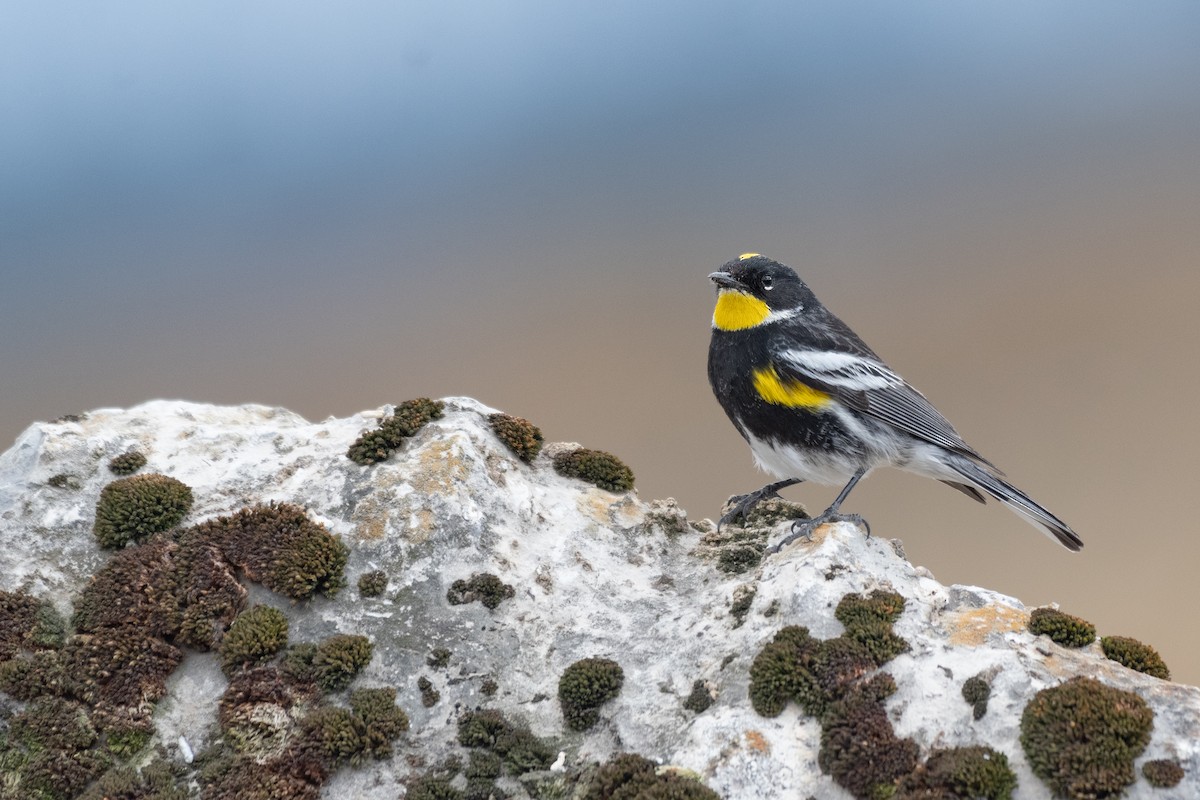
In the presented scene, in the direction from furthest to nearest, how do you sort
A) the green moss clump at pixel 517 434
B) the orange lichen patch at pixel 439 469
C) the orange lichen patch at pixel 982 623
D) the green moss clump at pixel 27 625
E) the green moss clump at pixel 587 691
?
the green moss clump at pixel 517 434, the orange lichen patch at pixel 439 469, the green moss clump at pixel 27 625, the green moss clump at pixel 587 691, the orange lichen patch at pixel 982 623

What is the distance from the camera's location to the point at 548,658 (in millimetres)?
10594

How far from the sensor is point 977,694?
8.80m

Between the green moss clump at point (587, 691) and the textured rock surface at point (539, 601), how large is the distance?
10 cm

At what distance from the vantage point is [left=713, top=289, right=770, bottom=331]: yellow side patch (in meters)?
13.1

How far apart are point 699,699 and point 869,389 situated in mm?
4728

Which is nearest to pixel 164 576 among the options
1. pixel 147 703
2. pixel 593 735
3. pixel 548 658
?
pixel 147 703

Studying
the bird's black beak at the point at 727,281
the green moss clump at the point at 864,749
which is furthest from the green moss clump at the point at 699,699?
the bird's black beak at the point at 727,281

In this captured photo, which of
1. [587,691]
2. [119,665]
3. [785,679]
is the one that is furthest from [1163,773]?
[119,665]

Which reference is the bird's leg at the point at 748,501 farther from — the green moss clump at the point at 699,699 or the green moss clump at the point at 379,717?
the green moss clump at the point at 379,717

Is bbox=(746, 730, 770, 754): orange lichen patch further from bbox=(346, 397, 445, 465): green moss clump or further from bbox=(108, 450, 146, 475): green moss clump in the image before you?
bbox=(108, 450, 146, 475): green moss clump

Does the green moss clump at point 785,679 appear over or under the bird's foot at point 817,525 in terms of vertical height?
under

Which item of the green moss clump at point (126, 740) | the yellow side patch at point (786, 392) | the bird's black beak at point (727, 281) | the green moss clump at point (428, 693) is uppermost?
the bird's black beak at point (727, 281)

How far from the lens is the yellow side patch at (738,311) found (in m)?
13.1

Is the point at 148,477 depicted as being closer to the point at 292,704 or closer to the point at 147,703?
the point at 147,703
